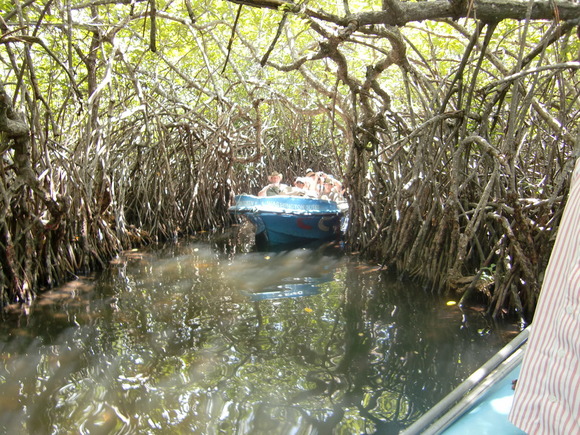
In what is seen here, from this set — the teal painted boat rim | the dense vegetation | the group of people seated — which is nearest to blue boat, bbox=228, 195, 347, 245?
the teal painted boat rim

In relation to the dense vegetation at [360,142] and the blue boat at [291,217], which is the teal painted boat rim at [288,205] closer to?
the blue boat at [291,217]

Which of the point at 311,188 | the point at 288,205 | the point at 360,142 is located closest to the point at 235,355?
the point at 360,142

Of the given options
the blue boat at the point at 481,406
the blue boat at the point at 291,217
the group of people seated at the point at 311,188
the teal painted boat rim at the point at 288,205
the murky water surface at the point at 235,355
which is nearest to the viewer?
the blue boat at the point at 481,406

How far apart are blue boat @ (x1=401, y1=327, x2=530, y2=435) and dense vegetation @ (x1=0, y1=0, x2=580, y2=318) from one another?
1565 mm

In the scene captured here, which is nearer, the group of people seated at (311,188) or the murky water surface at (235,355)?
the murky water surface at (235,355)

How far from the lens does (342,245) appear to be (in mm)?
7980

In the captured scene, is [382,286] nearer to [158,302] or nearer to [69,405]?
[158,302]

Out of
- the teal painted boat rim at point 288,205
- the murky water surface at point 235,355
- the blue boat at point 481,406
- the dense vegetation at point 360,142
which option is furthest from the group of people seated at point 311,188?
the blue boat at point 481,406

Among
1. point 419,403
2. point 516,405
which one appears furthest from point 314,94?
point 516,405

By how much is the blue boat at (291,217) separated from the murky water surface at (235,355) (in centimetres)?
210

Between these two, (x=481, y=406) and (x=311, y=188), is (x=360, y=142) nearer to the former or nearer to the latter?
(x=311, y=188)

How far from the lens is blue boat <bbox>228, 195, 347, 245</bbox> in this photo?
26.0 ft

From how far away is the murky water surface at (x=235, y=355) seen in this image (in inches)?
111

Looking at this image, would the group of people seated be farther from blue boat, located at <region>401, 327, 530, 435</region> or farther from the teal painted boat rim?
blue boat, located at <region>401, 327, 530, 435</region>
